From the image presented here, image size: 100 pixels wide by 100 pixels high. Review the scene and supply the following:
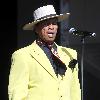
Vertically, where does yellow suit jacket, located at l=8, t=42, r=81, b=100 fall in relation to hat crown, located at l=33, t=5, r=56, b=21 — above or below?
below

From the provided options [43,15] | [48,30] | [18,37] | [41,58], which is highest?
[43,15]

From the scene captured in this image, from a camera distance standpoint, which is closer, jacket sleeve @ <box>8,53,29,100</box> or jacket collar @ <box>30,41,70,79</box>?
jacket sleeve @ <box>8,53,29,100</box>

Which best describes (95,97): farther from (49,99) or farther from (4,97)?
(49,99)

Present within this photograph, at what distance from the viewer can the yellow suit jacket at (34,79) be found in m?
4.20

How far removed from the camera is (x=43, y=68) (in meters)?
4.30

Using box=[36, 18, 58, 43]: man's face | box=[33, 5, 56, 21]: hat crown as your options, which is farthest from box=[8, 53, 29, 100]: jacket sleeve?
box=[33, 5, 56, 21]: hat crown

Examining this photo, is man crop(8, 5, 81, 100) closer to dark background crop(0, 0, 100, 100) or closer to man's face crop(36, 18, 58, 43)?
man's face crop(36, 18, 58, 43)

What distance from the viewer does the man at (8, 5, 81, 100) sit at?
4.21 m

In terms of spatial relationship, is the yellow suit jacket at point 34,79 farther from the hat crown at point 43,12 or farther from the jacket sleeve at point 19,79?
the hat crown at point 43,12

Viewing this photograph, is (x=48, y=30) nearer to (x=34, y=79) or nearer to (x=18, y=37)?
(x=34, y=79)

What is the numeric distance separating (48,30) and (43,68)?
13.1 inches

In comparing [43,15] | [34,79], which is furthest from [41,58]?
[43,15]

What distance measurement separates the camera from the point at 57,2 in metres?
7.77

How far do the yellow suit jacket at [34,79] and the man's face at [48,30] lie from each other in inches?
4.7
